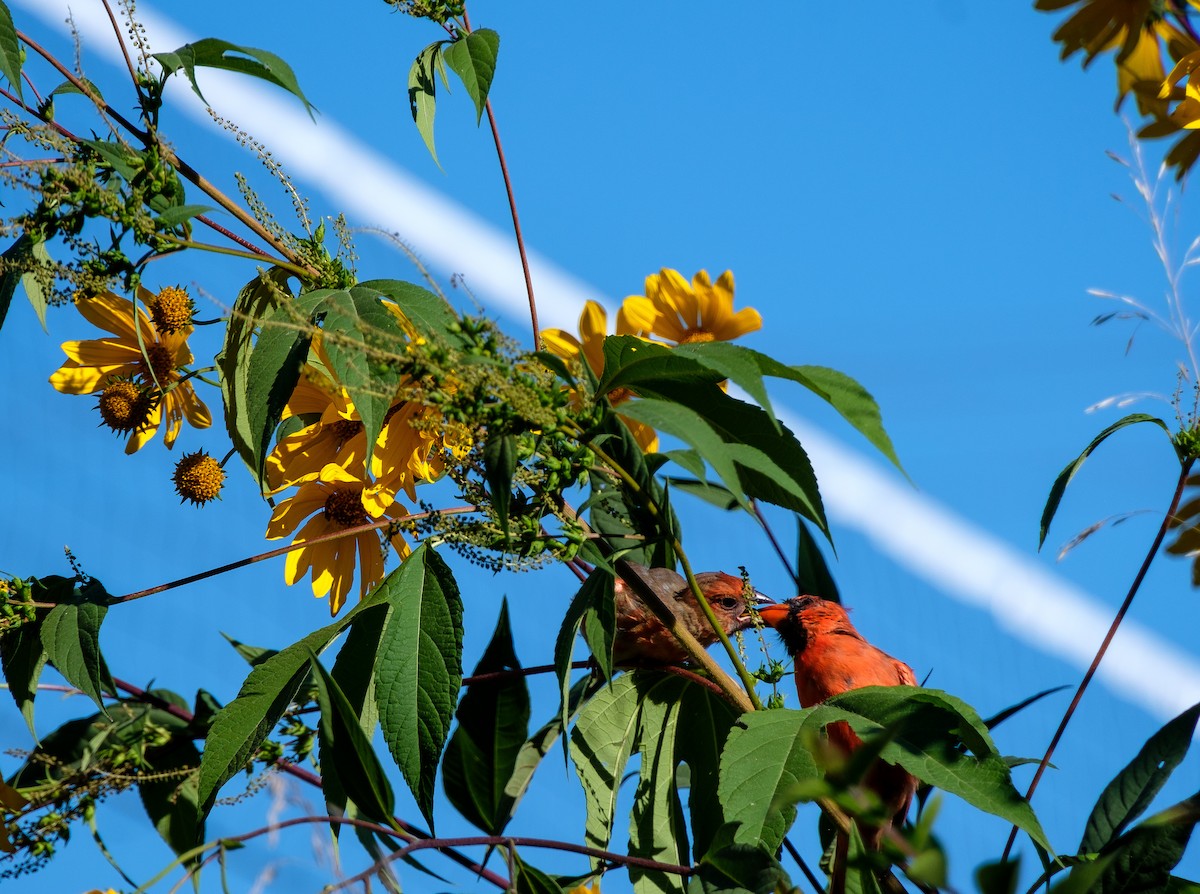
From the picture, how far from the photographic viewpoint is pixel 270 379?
86cm

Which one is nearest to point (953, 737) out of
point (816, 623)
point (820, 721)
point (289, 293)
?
point (820, 721)

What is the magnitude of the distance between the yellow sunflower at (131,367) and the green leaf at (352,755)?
471 millimetres

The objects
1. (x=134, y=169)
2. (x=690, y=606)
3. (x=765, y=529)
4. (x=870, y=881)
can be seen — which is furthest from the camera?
(x=690, y=606)

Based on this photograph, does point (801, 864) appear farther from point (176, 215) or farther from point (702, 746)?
point (176, 215)

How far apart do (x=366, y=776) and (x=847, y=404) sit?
366 millimetres

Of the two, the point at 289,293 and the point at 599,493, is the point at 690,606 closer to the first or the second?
the point at 599,493

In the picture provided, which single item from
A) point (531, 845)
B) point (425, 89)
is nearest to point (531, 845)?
point (531, 845)

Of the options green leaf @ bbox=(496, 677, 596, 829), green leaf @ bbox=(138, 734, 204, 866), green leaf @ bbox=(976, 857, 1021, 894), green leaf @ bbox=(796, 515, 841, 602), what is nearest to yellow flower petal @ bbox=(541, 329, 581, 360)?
green leaf @ bbox=(496, 677, 596, 829)

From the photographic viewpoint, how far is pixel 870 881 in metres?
0.72

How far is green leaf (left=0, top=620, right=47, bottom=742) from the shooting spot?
975mm

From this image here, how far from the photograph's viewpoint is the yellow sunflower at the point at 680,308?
3.89 feet

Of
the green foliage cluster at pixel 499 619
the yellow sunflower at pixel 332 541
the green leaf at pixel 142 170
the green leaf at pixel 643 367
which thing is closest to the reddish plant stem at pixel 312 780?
the green foliage cluster at pixel 499 619

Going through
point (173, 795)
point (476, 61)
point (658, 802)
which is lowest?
point (173, 795)

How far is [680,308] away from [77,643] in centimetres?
61
